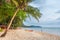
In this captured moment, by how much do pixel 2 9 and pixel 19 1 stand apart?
3.97m

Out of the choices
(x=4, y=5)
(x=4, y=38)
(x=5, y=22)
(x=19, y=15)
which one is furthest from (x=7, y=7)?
(x=4, y=38)

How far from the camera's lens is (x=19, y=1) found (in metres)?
14.9

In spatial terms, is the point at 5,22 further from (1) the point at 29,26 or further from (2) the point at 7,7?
(1) the point at 29,26

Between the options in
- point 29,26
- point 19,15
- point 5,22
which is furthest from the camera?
point 29,26

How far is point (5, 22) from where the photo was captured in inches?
849

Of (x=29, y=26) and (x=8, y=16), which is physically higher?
(x=8, y=16)

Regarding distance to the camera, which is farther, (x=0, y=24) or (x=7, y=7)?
(x=0, y=24)

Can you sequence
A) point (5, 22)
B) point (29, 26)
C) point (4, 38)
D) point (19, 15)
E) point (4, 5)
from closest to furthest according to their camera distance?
1. point (4, 38)
2. point (4, 5)
3. point (19, 15)
4. point (5, 22)
5. point (29, 26)

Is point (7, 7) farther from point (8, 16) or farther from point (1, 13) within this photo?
point (8, 16)

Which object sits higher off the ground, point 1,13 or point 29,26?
point 1,13

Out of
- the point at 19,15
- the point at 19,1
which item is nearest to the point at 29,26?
the point at 19,15

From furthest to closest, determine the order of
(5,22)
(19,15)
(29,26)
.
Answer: (29,26), (5,22), (19,15)

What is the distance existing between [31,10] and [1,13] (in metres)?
3.01

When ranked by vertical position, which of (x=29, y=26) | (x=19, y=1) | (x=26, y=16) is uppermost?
(x=19, y=1)
